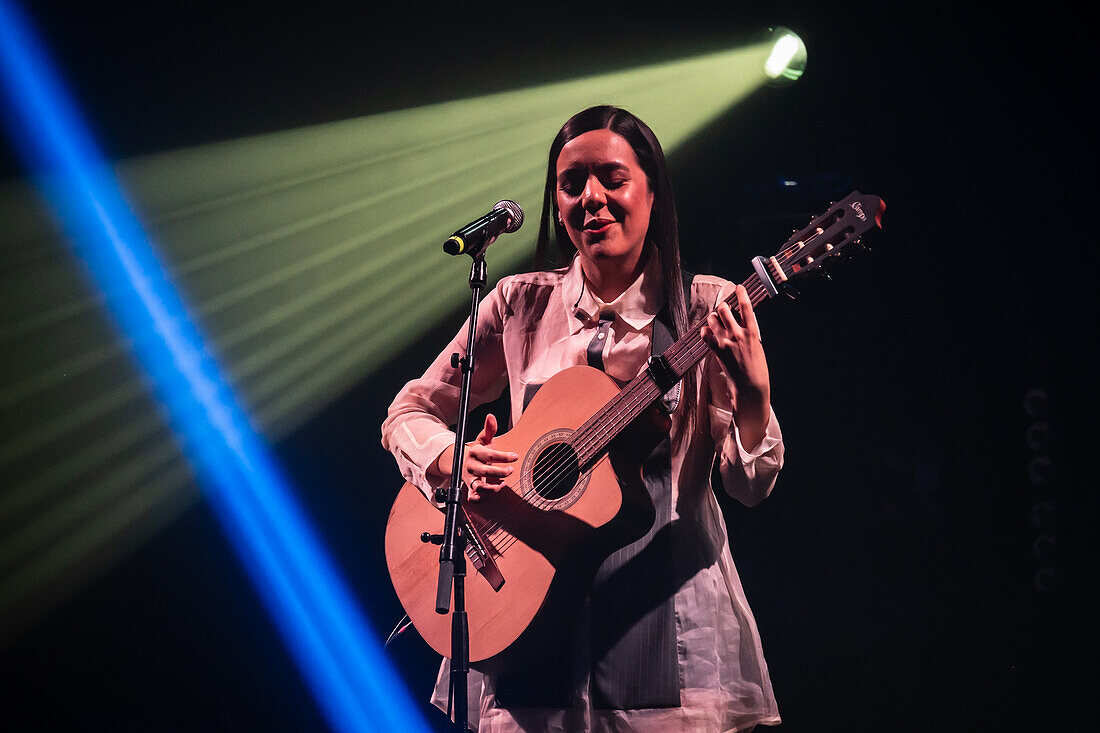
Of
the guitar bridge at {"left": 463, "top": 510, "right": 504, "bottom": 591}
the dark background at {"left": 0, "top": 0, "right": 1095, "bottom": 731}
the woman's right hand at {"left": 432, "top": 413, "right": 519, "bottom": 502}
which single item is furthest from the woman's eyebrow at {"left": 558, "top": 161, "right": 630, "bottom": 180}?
the dark background at {"left": 0, "top": 0, "right": 1095, "bottom": 731}

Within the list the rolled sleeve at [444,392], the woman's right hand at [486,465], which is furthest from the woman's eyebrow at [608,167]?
the woman's right hand at [486,465]

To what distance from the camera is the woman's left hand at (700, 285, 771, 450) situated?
1.87m

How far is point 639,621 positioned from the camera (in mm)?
1830

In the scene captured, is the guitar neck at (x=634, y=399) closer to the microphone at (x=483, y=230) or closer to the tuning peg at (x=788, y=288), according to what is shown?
the tuning peg at (x=788, y=288)

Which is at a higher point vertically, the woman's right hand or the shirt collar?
the shirt collar

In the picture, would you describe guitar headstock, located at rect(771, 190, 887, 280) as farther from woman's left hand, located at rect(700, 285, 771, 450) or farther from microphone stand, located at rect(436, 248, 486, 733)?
microphone stand, located at rect(436, 248, 486, 733)

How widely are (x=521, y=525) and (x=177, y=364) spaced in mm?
2111

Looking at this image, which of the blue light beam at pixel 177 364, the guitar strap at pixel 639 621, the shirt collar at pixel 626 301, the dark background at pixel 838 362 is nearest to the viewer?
the guitar strap at pixel 639 621

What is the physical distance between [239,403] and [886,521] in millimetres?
2665

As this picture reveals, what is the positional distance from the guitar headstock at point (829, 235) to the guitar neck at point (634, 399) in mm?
98

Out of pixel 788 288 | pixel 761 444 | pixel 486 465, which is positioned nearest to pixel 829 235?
pixel 788 288

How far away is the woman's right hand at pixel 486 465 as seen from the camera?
1960mm

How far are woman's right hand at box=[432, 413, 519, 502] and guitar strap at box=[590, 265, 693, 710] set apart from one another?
1.04ft

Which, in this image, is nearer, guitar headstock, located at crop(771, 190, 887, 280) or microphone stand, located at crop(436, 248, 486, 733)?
microphone stand, located at crop(436, 248, 486, 733)
